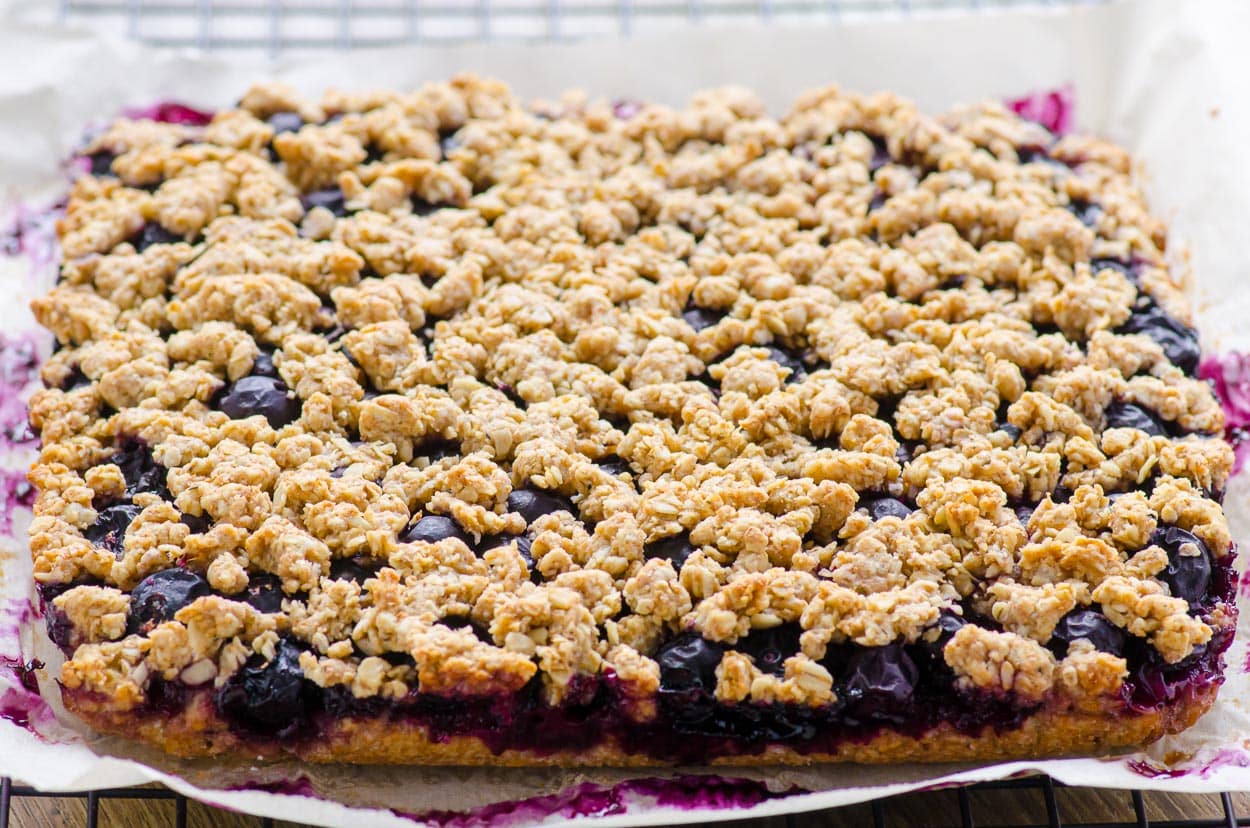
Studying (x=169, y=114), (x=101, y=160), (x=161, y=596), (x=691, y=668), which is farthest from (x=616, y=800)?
(x=169, y=114)

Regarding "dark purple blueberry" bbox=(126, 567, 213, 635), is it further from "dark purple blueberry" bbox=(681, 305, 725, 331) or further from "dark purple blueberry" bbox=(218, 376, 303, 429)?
"dark purple blueberry" bbox=(681, 305, 725, 331)

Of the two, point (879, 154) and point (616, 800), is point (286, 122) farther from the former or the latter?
point (616, 800)

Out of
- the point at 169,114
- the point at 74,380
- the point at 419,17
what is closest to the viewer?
the point at 74,380

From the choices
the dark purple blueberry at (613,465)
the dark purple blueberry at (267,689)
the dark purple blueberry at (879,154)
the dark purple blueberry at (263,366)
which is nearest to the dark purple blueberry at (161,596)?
the dark purple blueberry at (267,689)

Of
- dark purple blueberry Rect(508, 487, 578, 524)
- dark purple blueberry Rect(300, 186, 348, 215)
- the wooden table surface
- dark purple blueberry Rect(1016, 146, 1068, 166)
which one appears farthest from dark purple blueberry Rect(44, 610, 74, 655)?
dark purple blueberry Rect(1016, 146, 1068, 166)

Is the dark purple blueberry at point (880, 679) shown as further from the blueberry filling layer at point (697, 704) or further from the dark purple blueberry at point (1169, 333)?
the dark purple blueberry at point (1169, 333)
